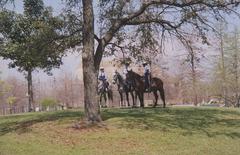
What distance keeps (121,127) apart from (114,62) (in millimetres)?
6353

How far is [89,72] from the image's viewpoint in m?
18.1

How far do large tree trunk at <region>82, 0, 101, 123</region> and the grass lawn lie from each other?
721 mm

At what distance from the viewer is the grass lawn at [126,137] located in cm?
1501

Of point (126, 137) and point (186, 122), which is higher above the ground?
point (186, 122)

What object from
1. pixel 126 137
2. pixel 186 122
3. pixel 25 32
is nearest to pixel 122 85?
pixel 25 32

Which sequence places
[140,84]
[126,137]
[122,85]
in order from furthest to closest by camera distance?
[122,85] < [140,84] < [126,137]

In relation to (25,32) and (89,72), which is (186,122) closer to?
(89,72)

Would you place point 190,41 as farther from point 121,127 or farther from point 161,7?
point 121,127

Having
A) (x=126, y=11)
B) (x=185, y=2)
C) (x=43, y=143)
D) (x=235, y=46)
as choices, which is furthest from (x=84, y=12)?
Answer: (x=235, y=46)

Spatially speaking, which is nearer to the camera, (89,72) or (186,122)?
(89,72)

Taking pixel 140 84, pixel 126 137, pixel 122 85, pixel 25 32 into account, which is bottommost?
pixel 126 137

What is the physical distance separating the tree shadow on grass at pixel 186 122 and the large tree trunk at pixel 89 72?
42.1 inches

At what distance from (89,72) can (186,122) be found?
4487 mm

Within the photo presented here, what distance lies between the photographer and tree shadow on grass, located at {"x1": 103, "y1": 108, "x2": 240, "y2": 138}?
17656mm
